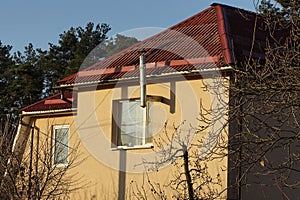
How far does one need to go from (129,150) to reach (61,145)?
3606 mm

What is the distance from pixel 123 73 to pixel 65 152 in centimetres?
368

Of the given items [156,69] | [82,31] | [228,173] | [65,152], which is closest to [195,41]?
[156,69]

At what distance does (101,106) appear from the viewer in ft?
62.8

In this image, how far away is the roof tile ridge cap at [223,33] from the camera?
16.9m

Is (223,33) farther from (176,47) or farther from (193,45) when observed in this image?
(176,47)

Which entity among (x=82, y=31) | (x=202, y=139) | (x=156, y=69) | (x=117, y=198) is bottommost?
(x=117, y=198)

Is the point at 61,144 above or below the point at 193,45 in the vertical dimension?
below

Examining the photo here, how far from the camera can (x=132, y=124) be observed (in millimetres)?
18578

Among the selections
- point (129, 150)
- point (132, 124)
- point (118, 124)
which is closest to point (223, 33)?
point (132, 124)

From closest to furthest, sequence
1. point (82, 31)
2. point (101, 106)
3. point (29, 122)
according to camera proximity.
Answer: point (101, 106), point (29, 122), point (82, 31)

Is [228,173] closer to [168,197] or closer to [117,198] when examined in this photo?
[168,197]

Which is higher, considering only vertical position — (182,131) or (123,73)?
(123,73)

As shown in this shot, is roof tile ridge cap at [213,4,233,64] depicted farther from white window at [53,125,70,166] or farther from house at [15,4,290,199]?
white window at [53,125,70,166]

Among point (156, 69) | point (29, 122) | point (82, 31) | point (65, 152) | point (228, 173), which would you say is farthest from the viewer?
point (82, 31)
